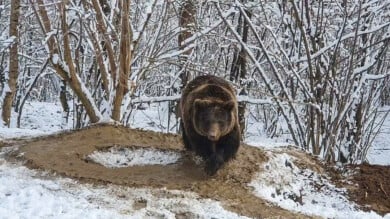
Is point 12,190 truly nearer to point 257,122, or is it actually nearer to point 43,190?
point 43,190

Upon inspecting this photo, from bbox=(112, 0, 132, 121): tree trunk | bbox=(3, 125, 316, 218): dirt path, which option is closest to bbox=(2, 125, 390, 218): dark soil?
bbox=(3, 125, 316, 218): dirt path

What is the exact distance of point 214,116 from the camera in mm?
6016

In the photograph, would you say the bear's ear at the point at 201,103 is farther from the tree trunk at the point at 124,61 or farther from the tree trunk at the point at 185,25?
the tree trunk at the point at 185,25

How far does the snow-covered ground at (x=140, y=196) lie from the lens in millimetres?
4852

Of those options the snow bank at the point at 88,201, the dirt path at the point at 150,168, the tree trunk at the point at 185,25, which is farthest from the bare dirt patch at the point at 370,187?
the tree trunk at the point at 185,25

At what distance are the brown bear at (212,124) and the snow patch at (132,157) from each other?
343mm

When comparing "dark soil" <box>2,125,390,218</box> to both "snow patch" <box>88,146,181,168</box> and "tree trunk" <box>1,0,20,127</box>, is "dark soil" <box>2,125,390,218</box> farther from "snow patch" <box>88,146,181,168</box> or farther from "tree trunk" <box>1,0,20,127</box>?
"tree trunk" <box>1,0,20,127</box>

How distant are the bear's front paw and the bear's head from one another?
190mm

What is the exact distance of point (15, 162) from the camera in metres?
6.19

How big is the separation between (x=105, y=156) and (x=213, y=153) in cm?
135

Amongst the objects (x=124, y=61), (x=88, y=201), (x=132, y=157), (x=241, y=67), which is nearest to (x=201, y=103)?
(x=132, y=157)

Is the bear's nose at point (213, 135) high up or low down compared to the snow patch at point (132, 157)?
up

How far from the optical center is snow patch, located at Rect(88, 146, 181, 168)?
6617 millimetres

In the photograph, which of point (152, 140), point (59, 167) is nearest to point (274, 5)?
point (152, 140)
